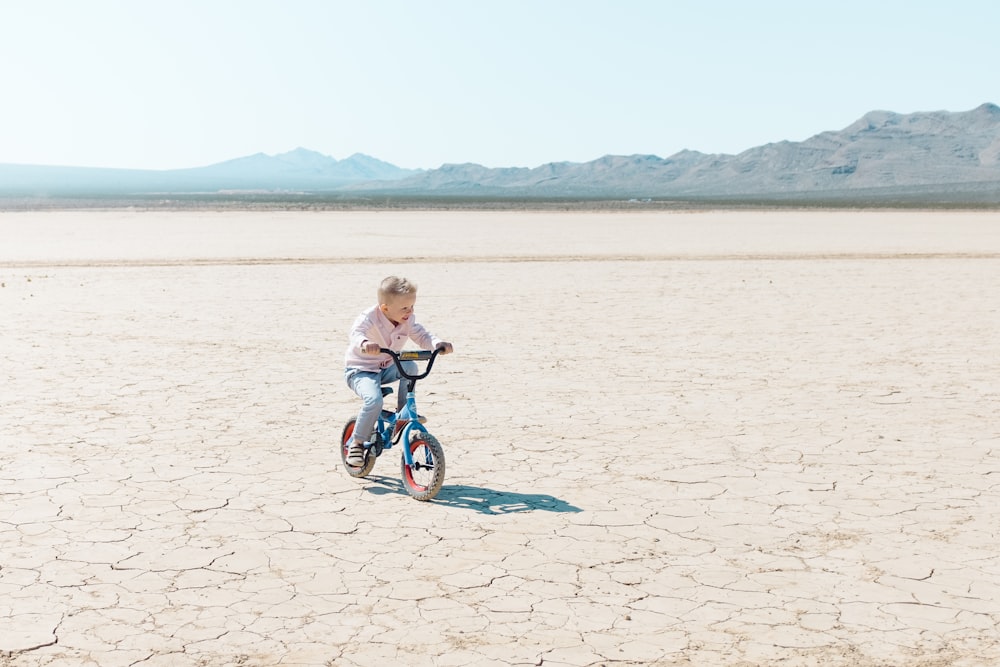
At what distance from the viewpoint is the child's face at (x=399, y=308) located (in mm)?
5430

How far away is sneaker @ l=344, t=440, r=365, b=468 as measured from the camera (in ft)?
19.3

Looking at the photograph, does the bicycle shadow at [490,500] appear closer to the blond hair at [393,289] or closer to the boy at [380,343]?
the boy at [380,343]

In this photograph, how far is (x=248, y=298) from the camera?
15977 mm

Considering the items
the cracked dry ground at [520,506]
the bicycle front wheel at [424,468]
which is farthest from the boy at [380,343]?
the cracked dry ground at [520,506]

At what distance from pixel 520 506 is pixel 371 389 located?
1.03 metres

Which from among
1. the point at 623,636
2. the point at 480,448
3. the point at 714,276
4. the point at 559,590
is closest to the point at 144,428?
the point at 480,448

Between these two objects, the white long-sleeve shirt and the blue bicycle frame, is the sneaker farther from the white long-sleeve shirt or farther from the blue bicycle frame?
the white long-sleeve shirt

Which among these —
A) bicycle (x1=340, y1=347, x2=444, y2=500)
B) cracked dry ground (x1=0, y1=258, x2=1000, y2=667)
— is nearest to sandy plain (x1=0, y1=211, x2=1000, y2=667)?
cracked dry ground (x1=0, y1=258, x2=1000, y2=667)

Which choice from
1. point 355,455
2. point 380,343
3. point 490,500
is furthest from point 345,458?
point 490,500

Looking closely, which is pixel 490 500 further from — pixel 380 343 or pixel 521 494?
pixel 380 343

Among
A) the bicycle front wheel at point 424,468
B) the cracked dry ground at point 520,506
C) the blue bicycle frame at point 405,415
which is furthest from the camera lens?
the bicycle front wheel at point 424,468

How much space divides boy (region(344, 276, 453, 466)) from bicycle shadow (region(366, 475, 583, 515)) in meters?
0.49

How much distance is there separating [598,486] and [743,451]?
1.33 m

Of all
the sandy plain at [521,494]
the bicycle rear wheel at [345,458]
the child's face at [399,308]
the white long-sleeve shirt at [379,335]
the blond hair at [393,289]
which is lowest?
the sandy plain at [521,494]
